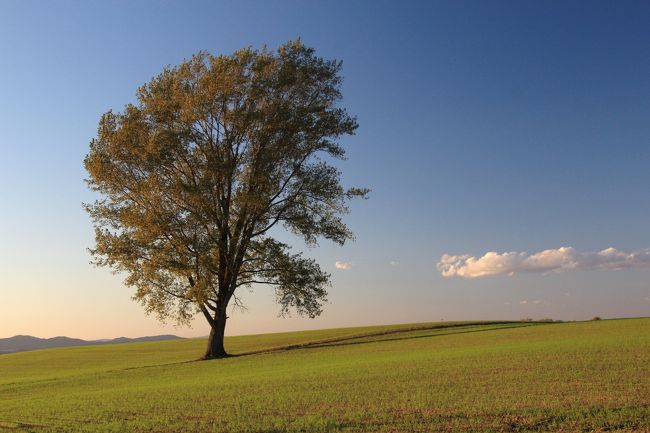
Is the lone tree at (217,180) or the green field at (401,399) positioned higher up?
the lone tree at (217,180)

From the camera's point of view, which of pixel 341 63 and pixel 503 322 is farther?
pixel 503 322

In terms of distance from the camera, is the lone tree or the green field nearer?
the green field

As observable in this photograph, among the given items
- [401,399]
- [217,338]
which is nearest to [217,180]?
[217,338]

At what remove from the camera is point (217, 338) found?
38.2 m

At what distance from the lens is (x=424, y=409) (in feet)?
42.7

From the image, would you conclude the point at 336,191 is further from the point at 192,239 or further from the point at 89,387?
the point at 89,387

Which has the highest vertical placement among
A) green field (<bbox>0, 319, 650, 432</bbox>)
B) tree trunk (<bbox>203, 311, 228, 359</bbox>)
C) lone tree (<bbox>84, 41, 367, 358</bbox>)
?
lone tree (<bbox>84, 41, 367, 358</bbox>)

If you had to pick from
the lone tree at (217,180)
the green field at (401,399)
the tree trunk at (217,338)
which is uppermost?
the lone tree at (217,180)

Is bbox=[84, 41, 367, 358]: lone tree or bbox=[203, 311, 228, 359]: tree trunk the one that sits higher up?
bbox=[84, 41, 367, 358]: lone tree

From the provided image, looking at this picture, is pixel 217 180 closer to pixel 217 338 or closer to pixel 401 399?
pixel 217 338

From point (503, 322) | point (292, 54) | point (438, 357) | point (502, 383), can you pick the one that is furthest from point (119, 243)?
point (503, 322)

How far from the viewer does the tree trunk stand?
37.8m

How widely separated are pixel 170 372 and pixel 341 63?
24.0 m

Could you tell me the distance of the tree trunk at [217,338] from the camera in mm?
37844
